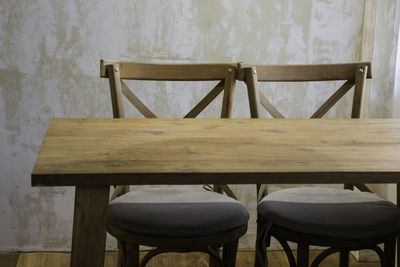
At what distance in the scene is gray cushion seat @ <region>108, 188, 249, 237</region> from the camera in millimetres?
1521

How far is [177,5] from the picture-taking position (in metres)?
2.76

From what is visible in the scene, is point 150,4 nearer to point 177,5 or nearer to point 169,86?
point 177,5

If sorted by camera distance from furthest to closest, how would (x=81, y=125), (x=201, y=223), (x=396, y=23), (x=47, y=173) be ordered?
1. (x=396, y=23)
2. (x=81, y=125)
3. (x=201, y=223)
4. (x=47, y=173)

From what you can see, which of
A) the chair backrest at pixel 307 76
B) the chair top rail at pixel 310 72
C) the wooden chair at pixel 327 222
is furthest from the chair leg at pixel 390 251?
the chair top rail at pixel 310 72

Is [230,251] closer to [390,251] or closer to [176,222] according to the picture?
[176,222]

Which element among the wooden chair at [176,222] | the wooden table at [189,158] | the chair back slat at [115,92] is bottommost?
the wooden chair at [176,222]

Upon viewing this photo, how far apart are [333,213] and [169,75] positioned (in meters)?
0.84

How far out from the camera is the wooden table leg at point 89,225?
119 centimetres

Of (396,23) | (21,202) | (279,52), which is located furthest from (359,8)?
(21,202)

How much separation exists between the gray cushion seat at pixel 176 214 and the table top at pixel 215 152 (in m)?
0.24

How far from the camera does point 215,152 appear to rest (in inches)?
52.7

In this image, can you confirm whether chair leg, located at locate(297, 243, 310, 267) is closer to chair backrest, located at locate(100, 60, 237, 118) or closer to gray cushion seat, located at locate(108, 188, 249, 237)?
gray cushion seat, located at locate(108, 188, 249, 237)

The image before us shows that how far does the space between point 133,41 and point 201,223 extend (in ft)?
4.73

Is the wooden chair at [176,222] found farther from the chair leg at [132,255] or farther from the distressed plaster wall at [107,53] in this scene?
the distressed plaster wall at [107,53]
